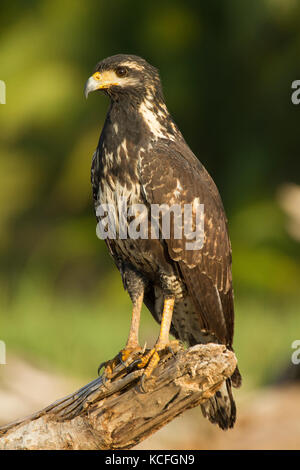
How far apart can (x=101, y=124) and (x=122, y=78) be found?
31.6 ft

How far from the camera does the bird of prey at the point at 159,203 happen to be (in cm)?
514

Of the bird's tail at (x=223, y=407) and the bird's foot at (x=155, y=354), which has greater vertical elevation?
the bird's foot at (x=155, y=354)

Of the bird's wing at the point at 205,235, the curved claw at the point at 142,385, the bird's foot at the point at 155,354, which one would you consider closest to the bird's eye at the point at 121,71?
the bird's wing at the point at 205,235

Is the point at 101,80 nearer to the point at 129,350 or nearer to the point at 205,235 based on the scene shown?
the point at 205,235

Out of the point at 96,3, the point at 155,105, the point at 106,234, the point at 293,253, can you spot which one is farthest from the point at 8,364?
the point at 96,3

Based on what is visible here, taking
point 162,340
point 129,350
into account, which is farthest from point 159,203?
point 129,350

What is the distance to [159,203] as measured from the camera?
509cm

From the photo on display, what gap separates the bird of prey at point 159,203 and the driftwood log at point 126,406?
0.26 metres

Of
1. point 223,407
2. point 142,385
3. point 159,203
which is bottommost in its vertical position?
point 223,407

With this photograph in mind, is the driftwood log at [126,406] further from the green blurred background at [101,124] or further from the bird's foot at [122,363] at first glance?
the green blurred background at [101,124]

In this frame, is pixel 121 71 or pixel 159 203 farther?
pixel 121 71

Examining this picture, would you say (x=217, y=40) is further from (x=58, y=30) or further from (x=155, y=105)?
(x=155, y=105)

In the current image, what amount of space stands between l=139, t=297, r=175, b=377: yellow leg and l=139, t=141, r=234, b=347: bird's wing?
0.55 feet

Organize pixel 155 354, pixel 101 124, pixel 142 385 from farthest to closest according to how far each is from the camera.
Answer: pixel 101 124 → pixel 155 354 → pixel 142 385
